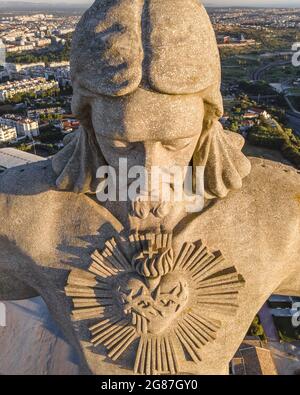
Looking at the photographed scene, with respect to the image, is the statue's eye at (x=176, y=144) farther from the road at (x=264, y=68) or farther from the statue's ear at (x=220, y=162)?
the road at (x=264, y=68)

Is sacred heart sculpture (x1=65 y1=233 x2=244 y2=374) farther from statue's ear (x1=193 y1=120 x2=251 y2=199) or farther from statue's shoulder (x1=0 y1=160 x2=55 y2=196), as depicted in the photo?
statue's shoulder (x1=0 y1=160 x2=55 y2=196)

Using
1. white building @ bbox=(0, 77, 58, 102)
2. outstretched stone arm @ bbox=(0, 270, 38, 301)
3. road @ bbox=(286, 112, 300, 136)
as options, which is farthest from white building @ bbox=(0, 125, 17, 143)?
outstretched stone arm @ bbox=(0, 270, 38, 301)

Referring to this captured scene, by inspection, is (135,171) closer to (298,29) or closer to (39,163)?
(39,163)

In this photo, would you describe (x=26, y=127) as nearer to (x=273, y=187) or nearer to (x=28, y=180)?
(x=28, y=180)

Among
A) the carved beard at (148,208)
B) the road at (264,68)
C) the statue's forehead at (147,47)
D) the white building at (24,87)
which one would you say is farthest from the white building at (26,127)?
the road at (264,68)
